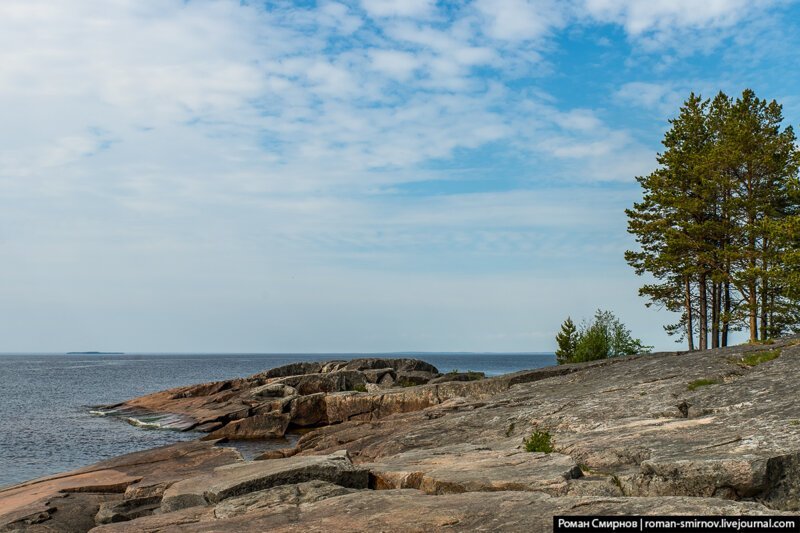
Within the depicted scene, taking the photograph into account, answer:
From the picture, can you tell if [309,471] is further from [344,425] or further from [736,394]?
[344,425]

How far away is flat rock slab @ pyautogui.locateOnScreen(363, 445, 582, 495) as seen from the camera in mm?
11031

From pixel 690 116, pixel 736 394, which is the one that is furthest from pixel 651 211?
pixel 736 394

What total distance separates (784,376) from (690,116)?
41724 mm

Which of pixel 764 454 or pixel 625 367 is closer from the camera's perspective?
pixel 764 454

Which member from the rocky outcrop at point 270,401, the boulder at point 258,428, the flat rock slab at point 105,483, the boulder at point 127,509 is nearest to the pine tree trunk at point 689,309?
the rocky outcrop at point 270,401

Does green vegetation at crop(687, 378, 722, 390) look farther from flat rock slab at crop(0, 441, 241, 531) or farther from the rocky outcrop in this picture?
the rocky outcrop

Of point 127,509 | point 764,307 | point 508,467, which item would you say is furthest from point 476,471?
point 764,307

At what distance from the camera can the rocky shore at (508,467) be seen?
9742mm

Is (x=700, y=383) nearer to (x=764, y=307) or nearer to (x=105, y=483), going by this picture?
(x=105, y=483)

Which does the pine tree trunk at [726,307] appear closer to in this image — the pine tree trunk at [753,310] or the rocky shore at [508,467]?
the pine tree trunk at [753,310]

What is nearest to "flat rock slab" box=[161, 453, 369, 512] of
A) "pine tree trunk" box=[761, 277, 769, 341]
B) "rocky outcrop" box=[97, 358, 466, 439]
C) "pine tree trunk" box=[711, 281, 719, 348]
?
"rocky outcrop" box=[97, 358, 466, 439]

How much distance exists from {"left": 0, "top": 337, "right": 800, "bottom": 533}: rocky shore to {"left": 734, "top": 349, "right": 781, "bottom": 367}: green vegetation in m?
0.08

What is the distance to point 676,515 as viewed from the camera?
778cm

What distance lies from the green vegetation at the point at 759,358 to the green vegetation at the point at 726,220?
67.6 feet
